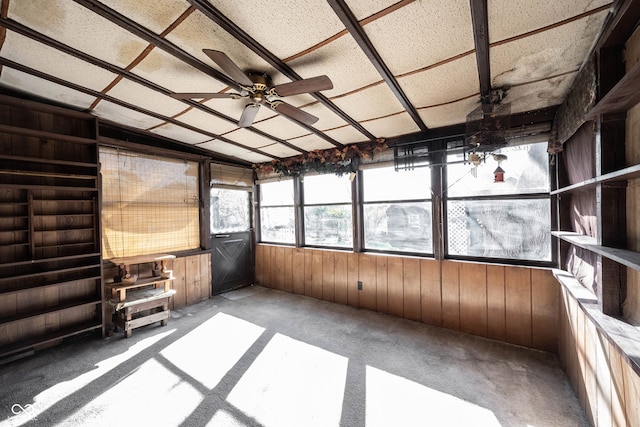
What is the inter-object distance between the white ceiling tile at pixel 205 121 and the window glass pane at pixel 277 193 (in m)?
1.60

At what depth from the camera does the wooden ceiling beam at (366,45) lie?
139 cm

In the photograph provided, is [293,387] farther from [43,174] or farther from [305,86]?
[43,174]

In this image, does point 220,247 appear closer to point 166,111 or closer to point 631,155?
point 166,111

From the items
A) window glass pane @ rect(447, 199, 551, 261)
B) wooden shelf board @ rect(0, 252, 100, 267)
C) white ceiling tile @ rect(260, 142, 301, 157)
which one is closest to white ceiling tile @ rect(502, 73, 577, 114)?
window glass pane @ rect(447, 199, 551, 261)

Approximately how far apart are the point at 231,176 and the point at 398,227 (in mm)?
3066

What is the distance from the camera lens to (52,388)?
207cm

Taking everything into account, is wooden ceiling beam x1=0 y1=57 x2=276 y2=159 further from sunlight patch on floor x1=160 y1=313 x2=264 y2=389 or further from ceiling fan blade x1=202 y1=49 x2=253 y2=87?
sunlight patch on floor x1=160 y1=313 x2=264 y2=389

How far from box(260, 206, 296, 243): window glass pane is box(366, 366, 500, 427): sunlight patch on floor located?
2.96 m

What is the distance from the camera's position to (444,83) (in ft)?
6.72

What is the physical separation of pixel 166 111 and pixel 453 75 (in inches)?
Result: 115

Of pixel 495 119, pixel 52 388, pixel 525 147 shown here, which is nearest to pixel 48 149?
pixel 52 388

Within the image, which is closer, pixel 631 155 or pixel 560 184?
pixel 631 155

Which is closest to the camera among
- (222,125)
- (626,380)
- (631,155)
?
(626,380)

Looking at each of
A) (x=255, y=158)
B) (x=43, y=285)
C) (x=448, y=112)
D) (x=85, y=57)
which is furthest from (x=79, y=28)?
(x=448, y=112)
